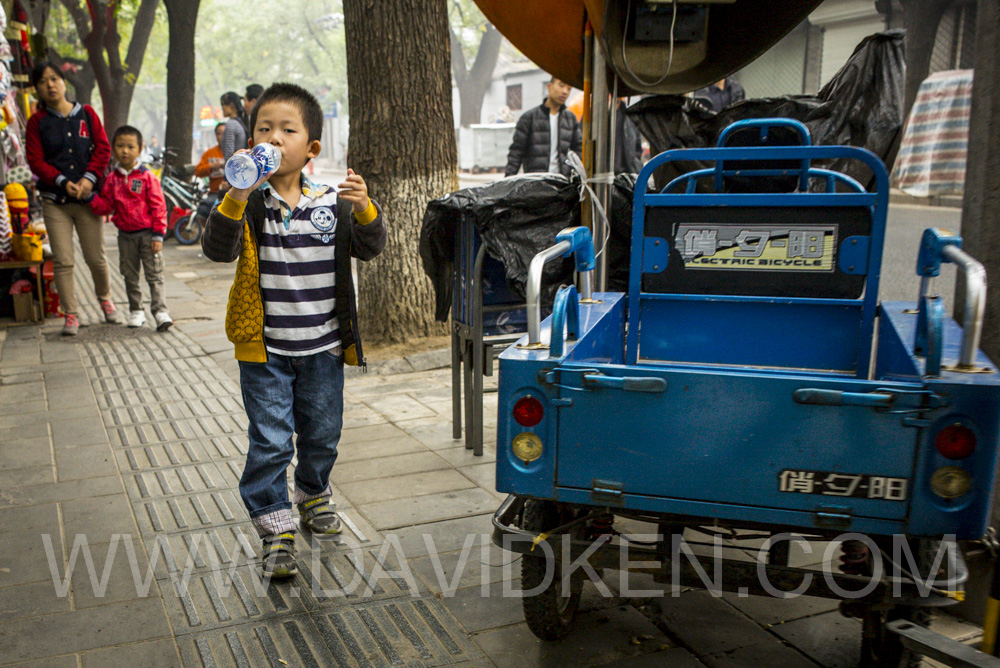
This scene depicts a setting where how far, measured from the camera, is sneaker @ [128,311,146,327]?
798 centimetres

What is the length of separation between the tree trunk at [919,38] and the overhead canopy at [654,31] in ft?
46.8

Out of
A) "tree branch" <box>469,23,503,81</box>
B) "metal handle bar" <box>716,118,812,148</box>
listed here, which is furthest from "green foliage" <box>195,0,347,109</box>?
"metal handle bar" <box>716,118,812,148</box>

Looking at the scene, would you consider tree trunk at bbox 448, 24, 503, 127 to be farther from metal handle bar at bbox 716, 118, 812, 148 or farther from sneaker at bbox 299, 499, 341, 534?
sneaker at bbox 299, 499, 341, 534

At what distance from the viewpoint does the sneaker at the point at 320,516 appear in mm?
3615

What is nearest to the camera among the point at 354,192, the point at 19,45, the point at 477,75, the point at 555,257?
the point at 555,257

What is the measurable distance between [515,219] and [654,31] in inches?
45.6

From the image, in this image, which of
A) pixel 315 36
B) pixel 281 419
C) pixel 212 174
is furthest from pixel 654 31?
pixel 315 36

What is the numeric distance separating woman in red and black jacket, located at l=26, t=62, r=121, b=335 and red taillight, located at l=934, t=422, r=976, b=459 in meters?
6.88

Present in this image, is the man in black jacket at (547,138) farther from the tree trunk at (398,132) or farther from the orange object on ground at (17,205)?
the orange object on ground at (17,205)

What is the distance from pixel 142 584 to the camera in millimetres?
3246

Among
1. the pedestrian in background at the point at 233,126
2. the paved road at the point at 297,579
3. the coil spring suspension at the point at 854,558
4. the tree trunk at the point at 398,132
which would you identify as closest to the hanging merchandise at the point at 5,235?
the paved road at the point at 297,579

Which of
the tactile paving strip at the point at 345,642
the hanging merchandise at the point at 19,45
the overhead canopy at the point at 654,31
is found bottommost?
the tactile paving strip at the point at 345,642

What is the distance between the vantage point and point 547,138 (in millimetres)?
8289

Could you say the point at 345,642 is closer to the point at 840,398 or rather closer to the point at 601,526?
the point at 601,526
